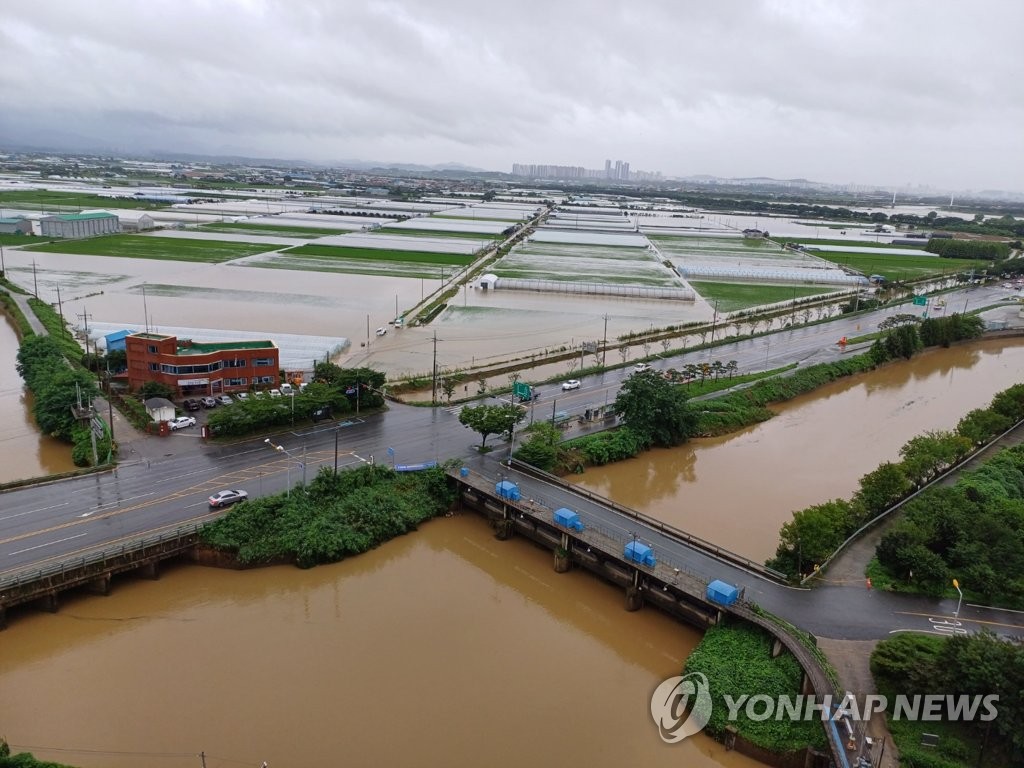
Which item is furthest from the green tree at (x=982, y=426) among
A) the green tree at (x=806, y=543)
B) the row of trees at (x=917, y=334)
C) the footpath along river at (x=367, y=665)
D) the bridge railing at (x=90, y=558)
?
the bridge railing at (x=90, y=558)

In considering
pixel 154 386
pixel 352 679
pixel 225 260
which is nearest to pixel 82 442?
pixel 154 386

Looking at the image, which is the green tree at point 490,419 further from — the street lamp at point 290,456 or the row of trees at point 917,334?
the row of trees at point 917,334

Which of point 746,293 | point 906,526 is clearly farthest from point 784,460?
point 746,293

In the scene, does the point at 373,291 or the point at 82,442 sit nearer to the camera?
the point at 82,442

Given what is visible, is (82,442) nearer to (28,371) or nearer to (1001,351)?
(28,371)

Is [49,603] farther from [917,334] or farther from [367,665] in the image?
[917,334]

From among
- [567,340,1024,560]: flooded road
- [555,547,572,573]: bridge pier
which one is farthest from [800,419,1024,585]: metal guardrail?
[555,547,572,573]: bridge pier

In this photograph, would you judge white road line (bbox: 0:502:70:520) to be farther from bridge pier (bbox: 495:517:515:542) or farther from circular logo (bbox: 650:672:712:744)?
circular logo (bbox: 650:672:712:744)

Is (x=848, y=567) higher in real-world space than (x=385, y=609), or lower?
higher
